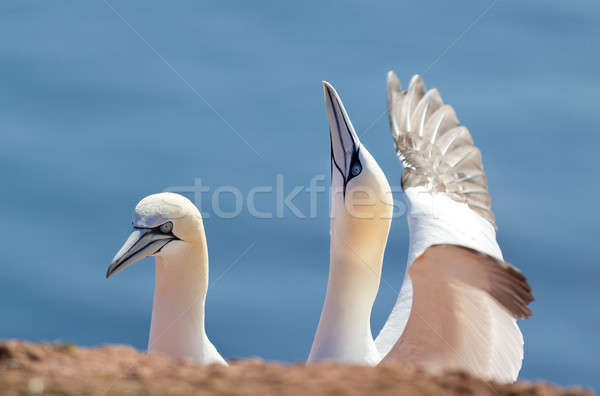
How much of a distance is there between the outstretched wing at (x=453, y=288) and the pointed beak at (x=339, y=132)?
793 millimetres

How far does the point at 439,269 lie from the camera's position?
990cm

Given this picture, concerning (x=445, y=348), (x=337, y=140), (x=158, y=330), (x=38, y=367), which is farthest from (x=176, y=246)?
(x=38, y=367)

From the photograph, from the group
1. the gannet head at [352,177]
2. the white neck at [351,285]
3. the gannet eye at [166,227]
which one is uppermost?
the gannet head at [352,177]

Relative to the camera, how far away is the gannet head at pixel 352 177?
12.1m

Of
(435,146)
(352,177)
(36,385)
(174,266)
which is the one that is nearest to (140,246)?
(174,266)

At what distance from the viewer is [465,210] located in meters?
13.7

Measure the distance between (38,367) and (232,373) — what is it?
124cm

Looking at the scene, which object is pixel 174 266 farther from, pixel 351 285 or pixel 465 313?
pixel 465 313

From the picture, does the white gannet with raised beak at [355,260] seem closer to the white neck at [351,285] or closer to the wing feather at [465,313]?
the white neck at [351,285]

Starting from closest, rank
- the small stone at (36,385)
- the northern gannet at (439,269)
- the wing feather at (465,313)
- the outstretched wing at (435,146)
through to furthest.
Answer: the small stone at (36,385) → the wing feather at (465,313) → the northern gannet at (439,269) → the outstretched wing at (435,146)

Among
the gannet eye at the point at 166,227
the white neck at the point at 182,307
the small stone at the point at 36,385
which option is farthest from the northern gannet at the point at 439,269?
the small stone at the point at 36,385

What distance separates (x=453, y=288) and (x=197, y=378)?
11.5 feet

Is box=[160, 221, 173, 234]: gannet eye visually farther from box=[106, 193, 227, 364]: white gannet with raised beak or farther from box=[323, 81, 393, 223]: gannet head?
box=[323, 81, 393, 223]: gannet head

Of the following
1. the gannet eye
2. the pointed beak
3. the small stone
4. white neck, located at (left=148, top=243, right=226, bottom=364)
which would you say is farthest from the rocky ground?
the pointed beak
